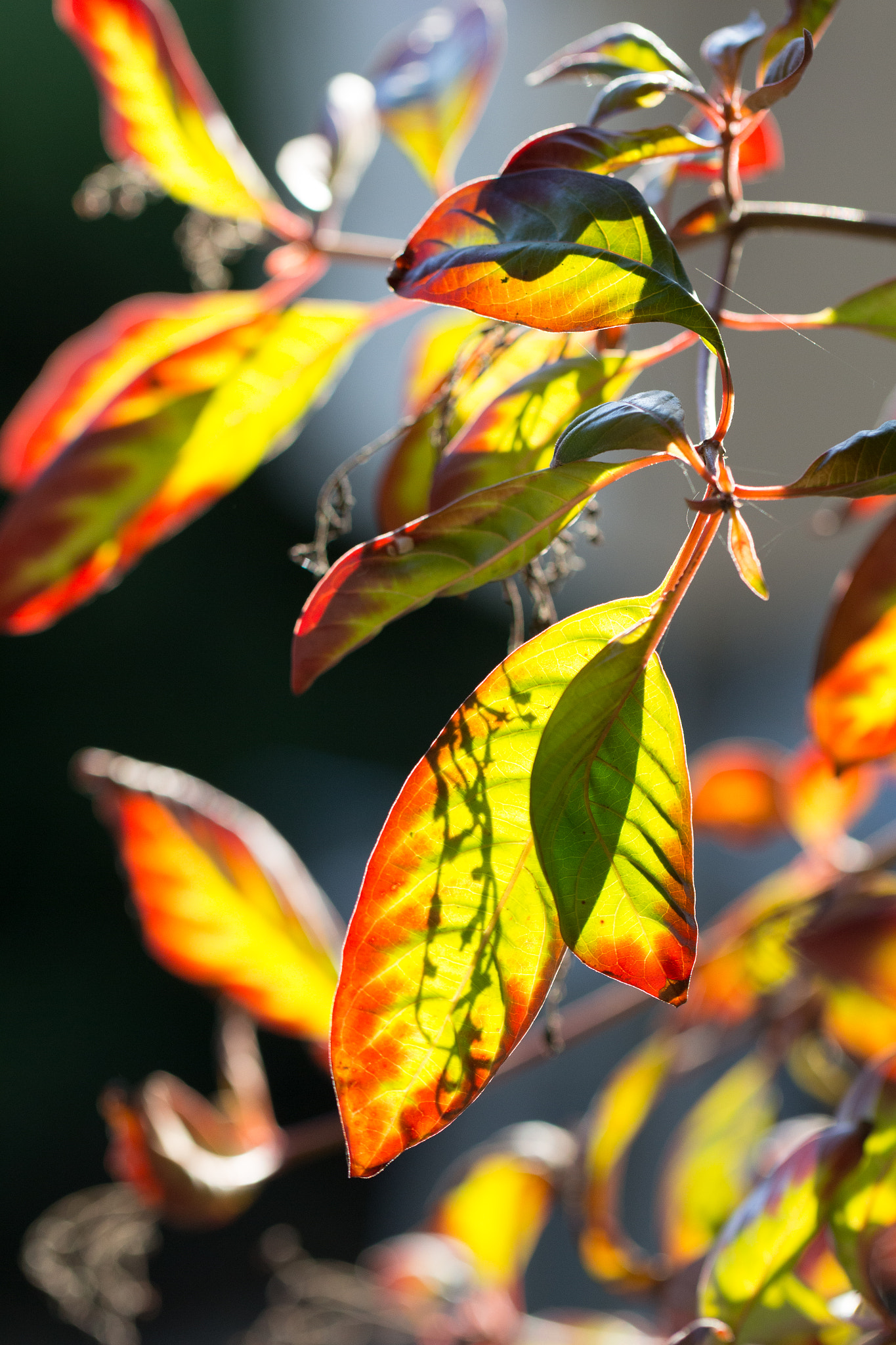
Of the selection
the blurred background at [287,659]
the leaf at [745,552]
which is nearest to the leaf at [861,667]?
the leaf at [745,552]

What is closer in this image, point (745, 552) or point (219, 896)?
point (745, 552)

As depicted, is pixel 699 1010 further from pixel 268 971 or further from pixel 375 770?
pixel 375 770

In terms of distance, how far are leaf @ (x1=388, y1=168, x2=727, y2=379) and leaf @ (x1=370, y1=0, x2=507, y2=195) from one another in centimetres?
23

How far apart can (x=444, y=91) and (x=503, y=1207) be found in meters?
0.51

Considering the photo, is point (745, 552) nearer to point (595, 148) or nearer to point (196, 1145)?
point (595, 148)

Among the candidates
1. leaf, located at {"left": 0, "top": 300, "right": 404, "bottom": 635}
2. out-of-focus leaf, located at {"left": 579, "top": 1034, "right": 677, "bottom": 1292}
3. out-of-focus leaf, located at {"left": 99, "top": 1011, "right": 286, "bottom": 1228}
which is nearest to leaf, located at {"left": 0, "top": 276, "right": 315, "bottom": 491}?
leaf, located at {"left": 0, "top": 300, "right": 404, "bottom": 635}

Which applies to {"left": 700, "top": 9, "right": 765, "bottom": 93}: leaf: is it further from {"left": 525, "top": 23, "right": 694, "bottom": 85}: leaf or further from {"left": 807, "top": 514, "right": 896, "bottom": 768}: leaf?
{"left": 807, "top": 514, "right": 896, "bottom": 768}: leaf

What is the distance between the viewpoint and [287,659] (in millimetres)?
2016

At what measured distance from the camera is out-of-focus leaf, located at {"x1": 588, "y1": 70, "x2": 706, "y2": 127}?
241 mm

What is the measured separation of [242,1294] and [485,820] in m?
1.71

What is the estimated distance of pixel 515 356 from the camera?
12.6 inches

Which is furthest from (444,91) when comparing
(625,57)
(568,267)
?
(568,267)

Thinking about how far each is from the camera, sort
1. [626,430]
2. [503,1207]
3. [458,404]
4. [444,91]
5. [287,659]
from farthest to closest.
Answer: [287,659]
[503,1207]
[444,91]
[458,404]
[626,430]

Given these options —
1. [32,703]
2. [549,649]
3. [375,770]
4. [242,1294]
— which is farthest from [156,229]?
[549,649]
